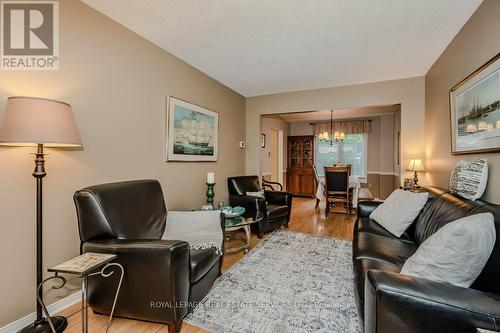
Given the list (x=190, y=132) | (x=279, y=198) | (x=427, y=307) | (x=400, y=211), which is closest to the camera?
(x=427, y=307)

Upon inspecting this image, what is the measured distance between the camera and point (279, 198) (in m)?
3.79

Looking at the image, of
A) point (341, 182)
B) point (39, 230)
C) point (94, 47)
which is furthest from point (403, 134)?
point (39, 230)

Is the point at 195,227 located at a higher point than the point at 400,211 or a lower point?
lower

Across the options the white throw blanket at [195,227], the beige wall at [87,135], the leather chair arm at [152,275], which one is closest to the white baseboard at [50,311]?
the beige wall at [87,135]

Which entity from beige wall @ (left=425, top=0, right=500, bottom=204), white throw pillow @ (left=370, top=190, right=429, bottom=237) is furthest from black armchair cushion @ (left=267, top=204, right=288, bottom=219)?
beige wall @ (left=425, top=0, right=500, bottom=204)

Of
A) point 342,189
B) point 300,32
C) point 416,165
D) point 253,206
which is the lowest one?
point 253,206

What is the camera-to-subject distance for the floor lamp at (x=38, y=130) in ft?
4.20

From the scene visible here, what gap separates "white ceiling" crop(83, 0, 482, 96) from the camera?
6.10 ft

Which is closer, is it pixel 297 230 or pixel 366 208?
pixel 366 208

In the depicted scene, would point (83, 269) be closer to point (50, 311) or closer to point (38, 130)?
point (38, 130)

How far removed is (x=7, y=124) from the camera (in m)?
1.29

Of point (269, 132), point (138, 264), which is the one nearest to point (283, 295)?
point (138, 264)

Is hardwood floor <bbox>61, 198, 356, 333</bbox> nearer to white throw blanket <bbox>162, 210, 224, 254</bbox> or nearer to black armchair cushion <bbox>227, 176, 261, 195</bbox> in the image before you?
white throw blanket <bbox>162, 210, 224, 254</bbox>

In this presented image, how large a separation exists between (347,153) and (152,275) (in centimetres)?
645
